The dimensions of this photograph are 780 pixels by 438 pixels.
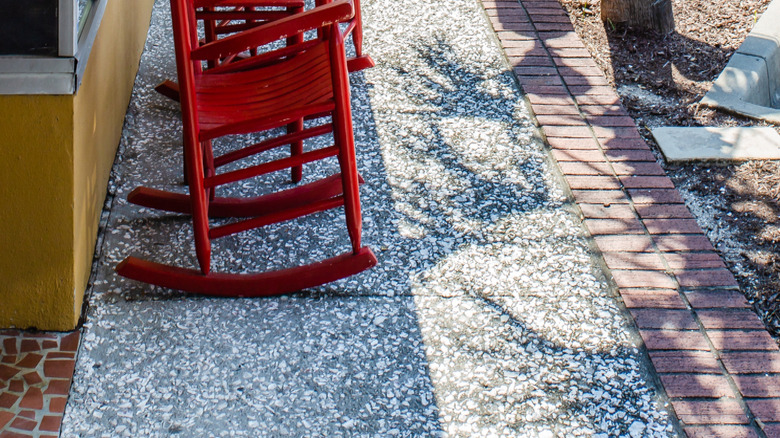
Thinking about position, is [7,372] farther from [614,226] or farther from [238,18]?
[614,226]

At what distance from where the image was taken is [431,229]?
283cm

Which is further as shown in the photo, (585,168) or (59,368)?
(585,168)

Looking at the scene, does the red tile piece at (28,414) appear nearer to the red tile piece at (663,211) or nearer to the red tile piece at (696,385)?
the red tile piece at (696,385)

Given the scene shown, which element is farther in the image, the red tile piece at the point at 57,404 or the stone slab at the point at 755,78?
the stone slab at the point at 755,78

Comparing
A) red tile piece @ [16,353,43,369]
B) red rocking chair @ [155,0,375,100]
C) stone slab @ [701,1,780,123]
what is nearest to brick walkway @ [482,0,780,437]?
stone slab @ [701,1,780,123]

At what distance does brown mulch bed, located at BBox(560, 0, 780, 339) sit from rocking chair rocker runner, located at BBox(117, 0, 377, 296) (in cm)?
131

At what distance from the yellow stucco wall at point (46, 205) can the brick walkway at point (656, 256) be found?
1662 mm

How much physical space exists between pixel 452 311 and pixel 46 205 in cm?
120

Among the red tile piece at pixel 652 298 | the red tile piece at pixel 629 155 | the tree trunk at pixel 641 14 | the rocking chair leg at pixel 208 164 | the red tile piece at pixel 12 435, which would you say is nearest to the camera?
the red tile piece at pixel 12 435

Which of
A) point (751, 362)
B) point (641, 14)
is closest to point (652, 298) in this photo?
point (751, 362)

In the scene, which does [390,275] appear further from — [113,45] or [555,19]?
[555,19]

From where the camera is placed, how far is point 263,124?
7.56 ft

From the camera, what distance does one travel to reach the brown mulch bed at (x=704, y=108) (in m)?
2.80

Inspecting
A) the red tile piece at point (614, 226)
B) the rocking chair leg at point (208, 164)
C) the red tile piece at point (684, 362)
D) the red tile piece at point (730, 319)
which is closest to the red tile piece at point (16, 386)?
the rocking chair leg at point (208, 164)
